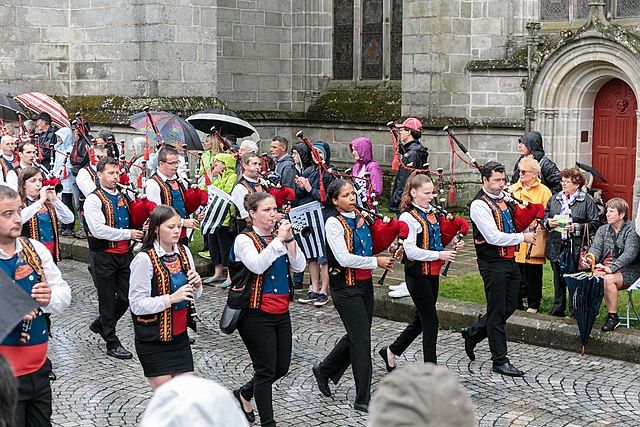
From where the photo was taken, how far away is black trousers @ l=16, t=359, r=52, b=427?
5.89 m

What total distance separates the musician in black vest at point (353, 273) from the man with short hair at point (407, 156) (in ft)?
12.6

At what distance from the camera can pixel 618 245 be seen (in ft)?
32.1

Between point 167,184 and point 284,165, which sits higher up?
point 284,165

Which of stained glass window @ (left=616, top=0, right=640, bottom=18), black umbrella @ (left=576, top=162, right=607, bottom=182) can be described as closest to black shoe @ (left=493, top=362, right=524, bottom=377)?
black umbrella @ (left=576, top=162, right=607, bottom=182)

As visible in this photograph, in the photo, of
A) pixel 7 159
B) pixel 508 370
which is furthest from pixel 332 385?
pixel 7 159

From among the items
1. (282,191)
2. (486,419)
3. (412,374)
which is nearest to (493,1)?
(282,191)

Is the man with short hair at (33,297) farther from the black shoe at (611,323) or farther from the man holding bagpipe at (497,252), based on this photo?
the black shoe at (611,323)

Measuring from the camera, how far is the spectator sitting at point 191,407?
273 centimetres

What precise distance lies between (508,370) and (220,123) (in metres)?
6.82

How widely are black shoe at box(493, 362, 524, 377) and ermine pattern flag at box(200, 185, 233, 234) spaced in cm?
457

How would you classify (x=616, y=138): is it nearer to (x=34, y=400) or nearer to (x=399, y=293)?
(x=399, y=293)

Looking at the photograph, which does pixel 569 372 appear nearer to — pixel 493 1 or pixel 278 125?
pixel 493 1

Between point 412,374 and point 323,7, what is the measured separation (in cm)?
1876

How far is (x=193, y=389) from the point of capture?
2.78m
